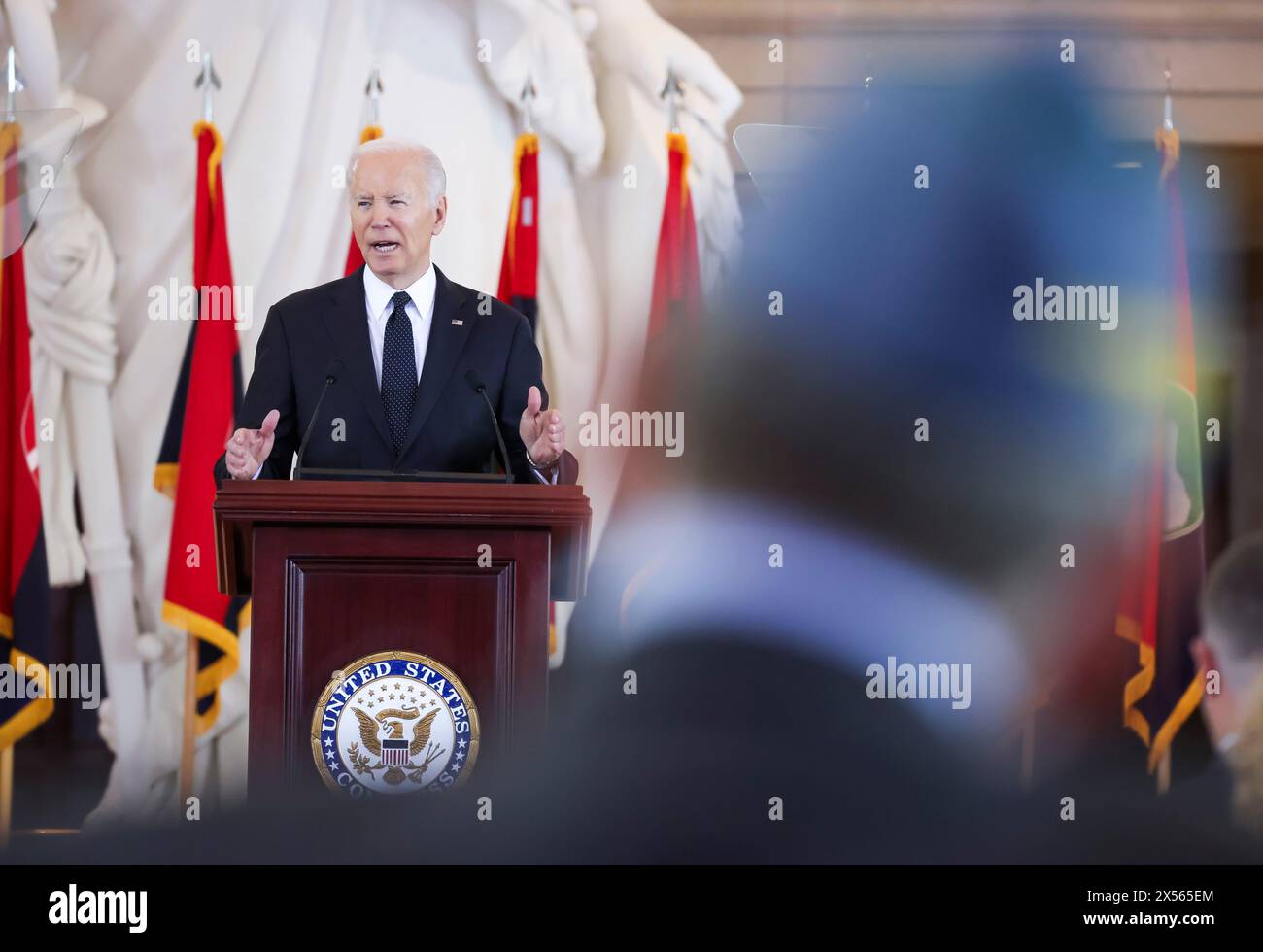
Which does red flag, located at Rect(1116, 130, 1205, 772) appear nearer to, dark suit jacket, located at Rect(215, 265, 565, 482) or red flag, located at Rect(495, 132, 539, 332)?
red flag, located at Rect(495, 132, 539, 332)

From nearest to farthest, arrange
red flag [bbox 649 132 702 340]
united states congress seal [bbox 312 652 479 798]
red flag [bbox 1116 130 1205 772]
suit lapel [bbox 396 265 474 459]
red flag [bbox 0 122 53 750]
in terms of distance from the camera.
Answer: united states congress seal [bbox 312 652 479 798] < suit lapel [bbox 396 265 474 459] < red flag [bbox 0 122 53 750] < red flag [bbox 1116 130 1205 772] < red flag [bbox 649 132 702 340]

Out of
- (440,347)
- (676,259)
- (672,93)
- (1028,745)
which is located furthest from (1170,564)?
(440,347)

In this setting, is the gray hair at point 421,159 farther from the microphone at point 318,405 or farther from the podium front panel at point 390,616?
the podium front panel at point 390,616

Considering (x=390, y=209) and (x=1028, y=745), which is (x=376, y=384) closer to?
(x=390, y=209)

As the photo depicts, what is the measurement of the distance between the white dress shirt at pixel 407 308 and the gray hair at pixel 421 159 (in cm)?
16

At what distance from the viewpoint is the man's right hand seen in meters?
2.24

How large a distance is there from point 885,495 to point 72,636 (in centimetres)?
246

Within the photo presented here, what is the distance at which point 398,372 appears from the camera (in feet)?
8.61

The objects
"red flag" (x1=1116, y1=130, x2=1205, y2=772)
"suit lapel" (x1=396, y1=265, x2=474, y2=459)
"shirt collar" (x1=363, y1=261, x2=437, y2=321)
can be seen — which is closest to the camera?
"suit lapel" (x1=396, y1=265, x2=474, y2=459)

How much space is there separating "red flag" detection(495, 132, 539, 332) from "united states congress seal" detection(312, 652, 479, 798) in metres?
2.11

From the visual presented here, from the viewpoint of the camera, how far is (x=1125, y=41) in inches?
170

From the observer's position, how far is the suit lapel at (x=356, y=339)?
101 inches

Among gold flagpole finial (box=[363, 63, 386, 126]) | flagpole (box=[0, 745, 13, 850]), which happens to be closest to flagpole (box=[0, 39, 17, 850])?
flagpole (box=[0, 745, 13, 850])
